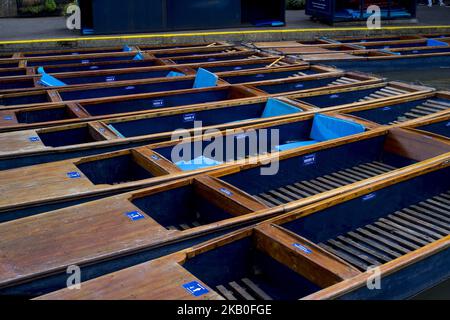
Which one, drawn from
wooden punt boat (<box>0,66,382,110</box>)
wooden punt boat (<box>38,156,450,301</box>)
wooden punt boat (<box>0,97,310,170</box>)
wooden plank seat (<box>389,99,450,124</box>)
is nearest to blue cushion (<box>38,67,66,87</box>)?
wooden punt boat (<box>0,66,382,110</box>)

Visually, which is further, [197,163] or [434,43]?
[434,43]

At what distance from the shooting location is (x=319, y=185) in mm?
4195

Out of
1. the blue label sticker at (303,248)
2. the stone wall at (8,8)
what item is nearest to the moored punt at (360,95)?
the blue label sticker at (303,248)

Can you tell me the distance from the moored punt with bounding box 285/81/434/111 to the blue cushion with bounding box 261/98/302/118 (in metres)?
0.18

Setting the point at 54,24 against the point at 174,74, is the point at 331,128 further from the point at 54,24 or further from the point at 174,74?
the point at 54,24

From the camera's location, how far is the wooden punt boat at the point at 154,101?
491 cm

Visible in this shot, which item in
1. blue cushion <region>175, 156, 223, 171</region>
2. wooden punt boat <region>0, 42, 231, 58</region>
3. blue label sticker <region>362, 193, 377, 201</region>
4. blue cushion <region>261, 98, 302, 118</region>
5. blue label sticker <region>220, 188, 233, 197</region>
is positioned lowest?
blue label sticker <region>362, 193, 377, 201</region>

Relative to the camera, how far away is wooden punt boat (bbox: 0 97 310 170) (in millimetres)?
4043

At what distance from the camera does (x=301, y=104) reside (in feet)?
17.1

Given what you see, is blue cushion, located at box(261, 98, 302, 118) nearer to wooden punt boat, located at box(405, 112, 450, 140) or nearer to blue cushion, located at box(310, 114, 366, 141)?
blue cushion, located at box(310, 114, 366, 141)

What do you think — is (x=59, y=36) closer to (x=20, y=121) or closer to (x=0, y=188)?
(x=20, y=121)

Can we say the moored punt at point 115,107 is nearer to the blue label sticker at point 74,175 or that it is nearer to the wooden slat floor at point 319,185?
the blue label sticker at point 74,175

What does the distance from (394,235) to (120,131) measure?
7.74 ft

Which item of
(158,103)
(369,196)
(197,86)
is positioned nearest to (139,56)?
(197,86)
